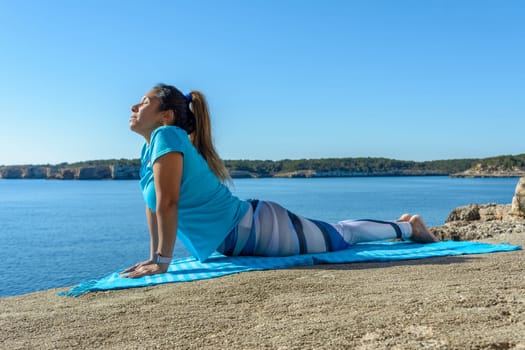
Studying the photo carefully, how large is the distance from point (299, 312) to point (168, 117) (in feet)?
7.32

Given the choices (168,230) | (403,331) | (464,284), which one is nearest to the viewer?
(403,331)

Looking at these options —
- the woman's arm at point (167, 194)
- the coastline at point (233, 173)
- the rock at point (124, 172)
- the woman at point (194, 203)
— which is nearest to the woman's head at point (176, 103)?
the woman at point (194, 203)

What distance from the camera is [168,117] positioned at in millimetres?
4414

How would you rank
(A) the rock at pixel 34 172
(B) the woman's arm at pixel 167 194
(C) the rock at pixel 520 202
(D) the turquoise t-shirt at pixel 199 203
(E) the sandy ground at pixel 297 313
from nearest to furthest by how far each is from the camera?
(E) the sandy ground at pixel 297 313
(B) the woman's arm at pixel 167 194
(D) the turquoise t-shirt at pixel 199 203
(C) the rock at pixel 520 202
(A) the rock at pixel 34 172

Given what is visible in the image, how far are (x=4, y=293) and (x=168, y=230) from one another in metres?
8.76

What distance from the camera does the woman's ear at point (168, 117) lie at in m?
4.40

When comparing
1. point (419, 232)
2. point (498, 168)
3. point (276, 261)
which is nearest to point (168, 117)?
point (276, 261)

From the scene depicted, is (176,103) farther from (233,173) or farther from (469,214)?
(233,173)

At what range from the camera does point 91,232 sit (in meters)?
24.8

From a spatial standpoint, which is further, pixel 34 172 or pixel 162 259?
pixel 34 172

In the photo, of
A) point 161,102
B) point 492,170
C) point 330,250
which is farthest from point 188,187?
point 492,170

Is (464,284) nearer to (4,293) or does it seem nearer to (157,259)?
(157,259)

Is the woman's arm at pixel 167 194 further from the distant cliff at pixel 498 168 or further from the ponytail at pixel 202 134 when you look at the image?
the distant cliff at pixel 498 168

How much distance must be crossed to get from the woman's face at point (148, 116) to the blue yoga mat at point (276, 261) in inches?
48.8
